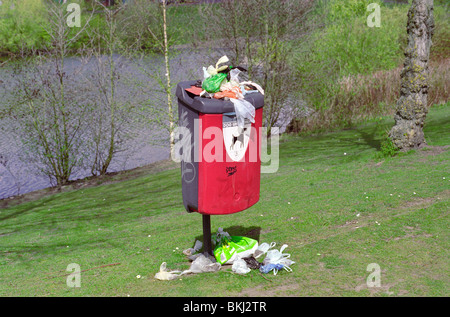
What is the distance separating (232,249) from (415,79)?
575 centimetres

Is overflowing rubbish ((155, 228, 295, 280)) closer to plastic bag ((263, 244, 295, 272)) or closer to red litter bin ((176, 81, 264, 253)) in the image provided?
plastic bag ((263, 244, 295, 272))

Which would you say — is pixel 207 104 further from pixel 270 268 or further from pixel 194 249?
pixel 194 249

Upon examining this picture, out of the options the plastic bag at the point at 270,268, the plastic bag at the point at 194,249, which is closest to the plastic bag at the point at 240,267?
the plastic bag at the point at 270,268

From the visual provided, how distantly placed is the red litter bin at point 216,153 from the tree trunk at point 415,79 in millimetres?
5292

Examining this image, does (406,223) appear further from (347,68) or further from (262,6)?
(347,68)

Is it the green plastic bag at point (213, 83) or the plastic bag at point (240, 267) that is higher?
the green plastic bag at point (213, 83)

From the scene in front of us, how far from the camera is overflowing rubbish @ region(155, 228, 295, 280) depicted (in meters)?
4.46

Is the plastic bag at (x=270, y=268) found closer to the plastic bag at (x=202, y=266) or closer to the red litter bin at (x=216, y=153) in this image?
the plastic bag at (x=202, y=266)

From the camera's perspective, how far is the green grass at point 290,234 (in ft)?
14.0

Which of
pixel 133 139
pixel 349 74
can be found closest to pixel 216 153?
pixel 133 139

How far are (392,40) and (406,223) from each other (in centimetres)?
1900

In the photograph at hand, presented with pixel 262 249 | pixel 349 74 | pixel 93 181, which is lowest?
pixel 93 181

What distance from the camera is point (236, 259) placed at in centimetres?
463

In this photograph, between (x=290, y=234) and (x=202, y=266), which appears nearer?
(x=202, y=266)
